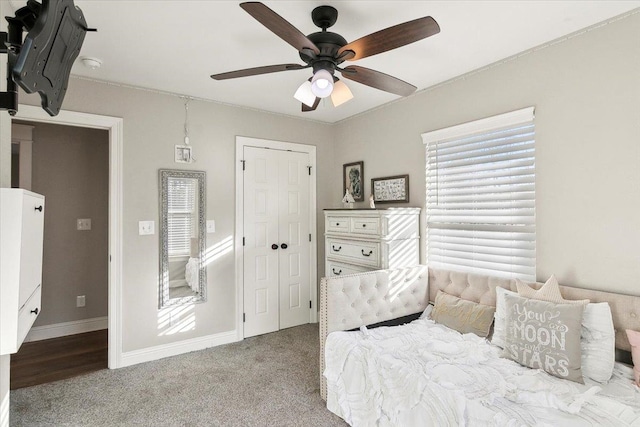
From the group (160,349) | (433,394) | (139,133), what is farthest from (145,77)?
(433,394)

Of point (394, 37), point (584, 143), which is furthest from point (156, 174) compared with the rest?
point (584, 143)

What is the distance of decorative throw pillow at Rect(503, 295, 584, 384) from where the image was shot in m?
1.89

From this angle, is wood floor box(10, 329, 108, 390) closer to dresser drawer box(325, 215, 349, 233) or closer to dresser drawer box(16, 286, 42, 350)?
dresser drawer box(16, 286, 42, 350)

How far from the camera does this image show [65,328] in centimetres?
391

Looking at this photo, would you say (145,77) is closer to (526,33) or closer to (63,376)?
(63,376)

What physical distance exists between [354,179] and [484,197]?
1.70 metres

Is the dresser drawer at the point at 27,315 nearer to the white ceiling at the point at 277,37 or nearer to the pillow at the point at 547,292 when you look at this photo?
the white ceiling at the point at 277,37

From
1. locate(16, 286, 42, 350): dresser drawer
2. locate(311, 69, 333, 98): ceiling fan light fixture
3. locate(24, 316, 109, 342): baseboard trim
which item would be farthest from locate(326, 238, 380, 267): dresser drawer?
locate(24, 316, 109, 342): baseboard trim

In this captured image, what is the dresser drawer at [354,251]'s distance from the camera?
3161 mm

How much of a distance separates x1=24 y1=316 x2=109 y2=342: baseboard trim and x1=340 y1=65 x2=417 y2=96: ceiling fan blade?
419 cm

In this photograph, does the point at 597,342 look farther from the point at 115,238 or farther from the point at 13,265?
the point at 115,238

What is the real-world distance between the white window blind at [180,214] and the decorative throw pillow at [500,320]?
284 cm

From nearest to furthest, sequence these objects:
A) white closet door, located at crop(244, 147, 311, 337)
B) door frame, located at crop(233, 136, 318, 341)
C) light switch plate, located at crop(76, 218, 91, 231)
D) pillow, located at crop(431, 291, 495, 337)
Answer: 1. pillow, located at crop(431, 291, 495, 337)
2. door frame, located at crop(233, 136, 318, 341)
3. white closet door, located at crop(244, 147, 311, 337)
4. light switch plate, located at crop(76, 218, 91, 231)

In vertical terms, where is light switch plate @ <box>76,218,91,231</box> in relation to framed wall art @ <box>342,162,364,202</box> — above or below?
below
